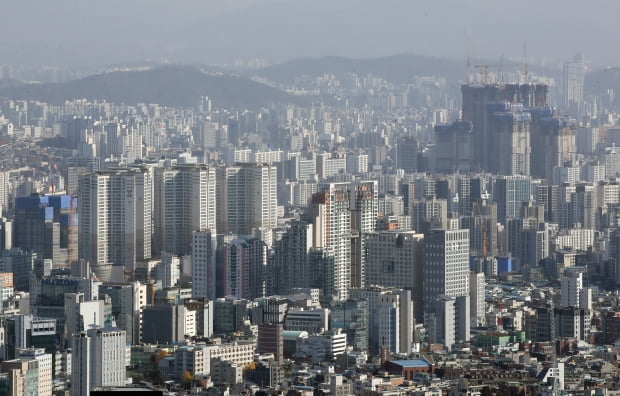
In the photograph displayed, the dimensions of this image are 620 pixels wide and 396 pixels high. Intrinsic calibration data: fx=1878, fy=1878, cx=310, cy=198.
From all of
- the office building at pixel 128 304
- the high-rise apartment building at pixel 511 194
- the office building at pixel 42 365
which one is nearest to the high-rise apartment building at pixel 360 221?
the office building at pixel 128 304

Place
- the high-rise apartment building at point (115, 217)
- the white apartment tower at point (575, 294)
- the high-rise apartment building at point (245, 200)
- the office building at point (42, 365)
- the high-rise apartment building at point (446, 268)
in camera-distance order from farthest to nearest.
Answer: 1. the high-rise apartment building at point (245, 200)
2. the high-rise apartment building at point (115, 217)
3. the white apartment tower at point (575, 294)
4. the high-rise apartment building at point (446, 268)
5. the office building at point (42, 365)

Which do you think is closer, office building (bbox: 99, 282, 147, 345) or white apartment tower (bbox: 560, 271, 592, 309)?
office building (bbox: 99, 282, 147, 345)

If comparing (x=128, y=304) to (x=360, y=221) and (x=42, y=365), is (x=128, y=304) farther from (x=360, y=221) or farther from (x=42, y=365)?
(x=360, y=221)

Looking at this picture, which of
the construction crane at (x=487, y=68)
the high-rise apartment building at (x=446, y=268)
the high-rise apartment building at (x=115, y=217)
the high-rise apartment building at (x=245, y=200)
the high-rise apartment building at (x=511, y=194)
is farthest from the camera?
the construction crane at (x=487, y=68)

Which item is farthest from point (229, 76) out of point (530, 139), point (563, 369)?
point (563, 369)

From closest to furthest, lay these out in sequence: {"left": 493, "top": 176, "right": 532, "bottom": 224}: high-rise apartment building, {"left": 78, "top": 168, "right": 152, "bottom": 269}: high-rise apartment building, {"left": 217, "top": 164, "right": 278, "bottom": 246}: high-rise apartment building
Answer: {"left": 78, "top": 168, "right": 152, "bottom": 269}: high-rise apartment building < {"left": 217, "top": 164, "right": 278, "bottom": 246}: high-rise apartment building < {"left": 493, "top": 176, "right": 532, "bottom": 224}: high-rise apartment building

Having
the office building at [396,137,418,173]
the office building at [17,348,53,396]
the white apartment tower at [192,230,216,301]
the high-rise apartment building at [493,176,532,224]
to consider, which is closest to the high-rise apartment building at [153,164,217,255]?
the white apartment tower at [192,230,216,301]

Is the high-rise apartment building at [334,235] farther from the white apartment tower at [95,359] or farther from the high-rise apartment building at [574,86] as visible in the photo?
the high-rise apartment building at [574,86]

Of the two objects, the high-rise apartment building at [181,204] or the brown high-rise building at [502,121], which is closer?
the high-rise apartment building at [181,204]

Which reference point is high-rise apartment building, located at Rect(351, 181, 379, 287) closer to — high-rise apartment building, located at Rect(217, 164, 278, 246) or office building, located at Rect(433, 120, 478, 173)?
high-rise apartment building, located at Rect(217, 164, 278, 246)

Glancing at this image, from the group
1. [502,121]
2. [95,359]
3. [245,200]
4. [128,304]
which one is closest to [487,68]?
[502,121]
